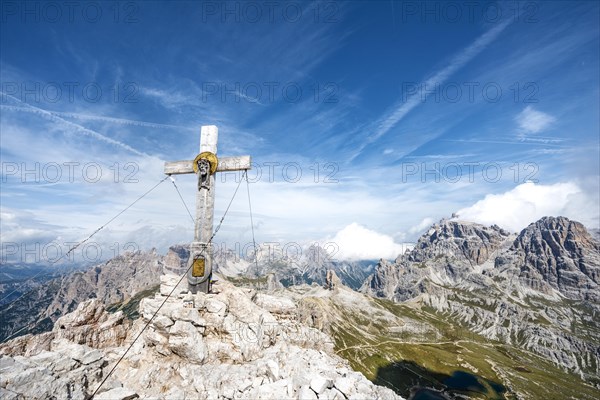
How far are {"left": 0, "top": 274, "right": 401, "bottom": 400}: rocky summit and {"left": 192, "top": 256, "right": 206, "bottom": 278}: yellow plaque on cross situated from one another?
1171 millimetres

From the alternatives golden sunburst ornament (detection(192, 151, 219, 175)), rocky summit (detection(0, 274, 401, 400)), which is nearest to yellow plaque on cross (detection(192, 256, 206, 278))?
rocky summit (detection(0, 274, 401, 400))

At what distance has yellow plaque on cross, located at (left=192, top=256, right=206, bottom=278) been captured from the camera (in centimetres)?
1638

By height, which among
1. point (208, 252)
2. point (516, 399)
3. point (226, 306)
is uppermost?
point (208, 252)

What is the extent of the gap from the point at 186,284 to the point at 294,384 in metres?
9.41

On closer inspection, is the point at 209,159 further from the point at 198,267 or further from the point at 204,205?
the point at 198,267

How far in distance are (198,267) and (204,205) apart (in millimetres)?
3466

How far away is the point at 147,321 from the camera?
1611 cm

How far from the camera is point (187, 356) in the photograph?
1429 cm

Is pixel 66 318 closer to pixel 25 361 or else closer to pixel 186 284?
pixel 25 361

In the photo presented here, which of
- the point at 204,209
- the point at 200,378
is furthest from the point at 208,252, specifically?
the point at 200,378

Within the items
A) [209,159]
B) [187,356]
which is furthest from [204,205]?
[187,356]

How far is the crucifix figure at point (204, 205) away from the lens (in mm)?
16406

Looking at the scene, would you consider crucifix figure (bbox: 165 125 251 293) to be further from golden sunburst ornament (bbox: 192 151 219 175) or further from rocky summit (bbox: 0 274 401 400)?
rocky summit (bbox: 0 274 401 400)

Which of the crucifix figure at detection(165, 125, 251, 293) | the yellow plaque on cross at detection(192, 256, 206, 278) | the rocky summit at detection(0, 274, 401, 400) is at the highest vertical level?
the crucifix figure at detection(165, 125, 251, 293)
